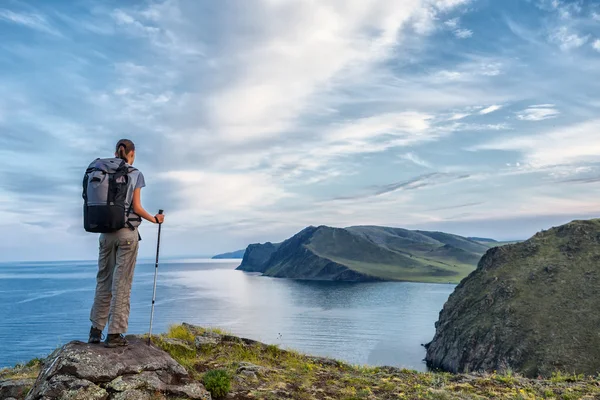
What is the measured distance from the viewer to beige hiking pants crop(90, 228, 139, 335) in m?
10.5

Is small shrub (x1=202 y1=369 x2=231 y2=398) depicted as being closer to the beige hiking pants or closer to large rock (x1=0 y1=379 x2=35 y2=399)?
the beige hiking pants

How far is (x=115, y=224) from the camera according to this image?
10.1 m

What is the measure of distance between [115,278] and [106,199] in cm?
208

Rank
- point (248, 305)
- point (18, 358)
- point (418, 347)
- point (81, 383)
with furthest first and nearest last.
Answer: point (248, 305) → point (418, 347) → point (18, 358) → point (81, 383)

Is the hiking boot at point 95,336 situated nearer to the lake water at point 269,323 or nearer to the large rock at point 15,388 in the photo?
the large rock at point 15,388

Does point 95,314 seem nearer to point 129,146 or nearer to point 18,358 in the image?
point 129,146

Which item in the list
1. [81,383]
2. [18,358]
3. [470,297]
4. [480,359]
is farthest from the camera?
[470,297]

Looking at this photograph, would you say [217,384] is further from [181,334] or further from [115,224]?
[181,334]

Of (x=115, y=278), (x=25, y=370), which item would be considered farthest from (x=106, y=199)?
(x=25, y=370)

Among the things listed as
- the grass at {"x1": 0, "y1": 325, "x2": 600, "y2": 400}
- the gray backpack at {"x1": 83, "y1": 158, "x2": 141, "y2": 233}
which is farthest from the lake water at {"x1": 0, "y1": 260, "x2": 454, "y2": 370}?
the gray backpack at {"x1": 83, "y1": 158, "x2": 141, "y2": 233}

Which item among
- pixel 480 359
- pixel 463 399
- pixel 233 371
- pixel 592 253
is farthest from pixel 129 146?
pixel 592 253

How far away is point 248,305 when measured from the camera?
182625mm

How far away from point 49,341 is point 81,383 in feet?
390

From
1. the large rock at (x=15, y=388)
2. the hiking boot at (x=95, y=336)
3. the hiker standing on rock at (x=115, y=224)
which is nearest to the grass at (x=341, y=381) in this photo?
the hiking boot at (x=95, y=336)
